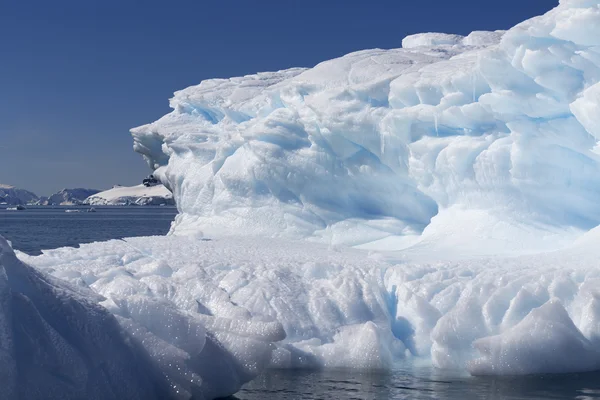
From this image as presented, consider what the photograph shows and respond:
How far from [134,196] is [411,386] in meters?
106

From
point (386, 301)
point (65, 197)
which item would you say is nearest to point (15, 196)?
point (65, 197)

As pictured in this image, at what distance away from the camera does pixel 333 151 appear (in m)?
14.3

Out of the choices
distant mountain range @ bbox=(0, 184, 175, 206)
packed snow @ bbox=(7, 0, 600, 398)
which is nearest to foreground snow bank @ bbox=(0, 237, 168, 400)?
packed snow @ bbox=(7, 0, 600, 398)

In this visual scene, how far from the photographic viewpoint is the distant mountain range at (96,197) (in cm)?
10031

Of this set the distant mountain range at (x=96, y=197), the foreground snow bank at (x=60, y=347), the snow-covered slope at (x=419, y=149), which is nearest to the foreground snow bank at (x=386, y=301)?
the foreground snow bank at (x=60, y=347)

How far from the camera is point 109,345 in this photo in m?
5.61

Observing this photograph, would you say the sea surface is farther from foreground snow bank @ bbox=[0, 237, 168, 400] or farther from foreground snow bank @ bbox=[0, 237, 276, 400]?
foreground snow bank @ bbox=[0, 237, 168, 400]

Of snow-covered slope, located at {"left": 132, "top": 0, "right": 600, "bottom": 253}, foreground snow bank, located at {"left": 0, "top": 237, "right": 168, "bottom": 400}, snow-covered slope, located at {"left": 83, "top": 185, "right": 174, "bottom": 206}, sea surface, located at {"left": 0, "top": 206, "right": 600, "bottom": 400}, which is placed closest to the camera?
foreground snow bank, located at {"left": 0, "top": 237, "right": 168, "bottom": 400}

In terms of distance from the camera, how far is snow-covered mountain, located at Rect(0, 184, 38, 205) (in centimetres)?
13462

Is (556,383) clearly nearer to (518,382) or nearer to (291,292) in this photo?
(518,382)

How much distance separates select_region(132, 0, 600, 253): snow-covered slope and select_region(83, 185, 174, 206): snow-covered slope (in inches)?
3178

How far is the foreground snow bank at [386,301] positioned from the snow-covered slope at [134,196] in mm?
86583

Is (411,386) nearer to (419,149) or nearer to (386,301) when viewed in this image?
(386,301)

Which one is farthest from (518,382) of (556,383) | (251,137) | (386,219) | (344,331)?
(251,137)
